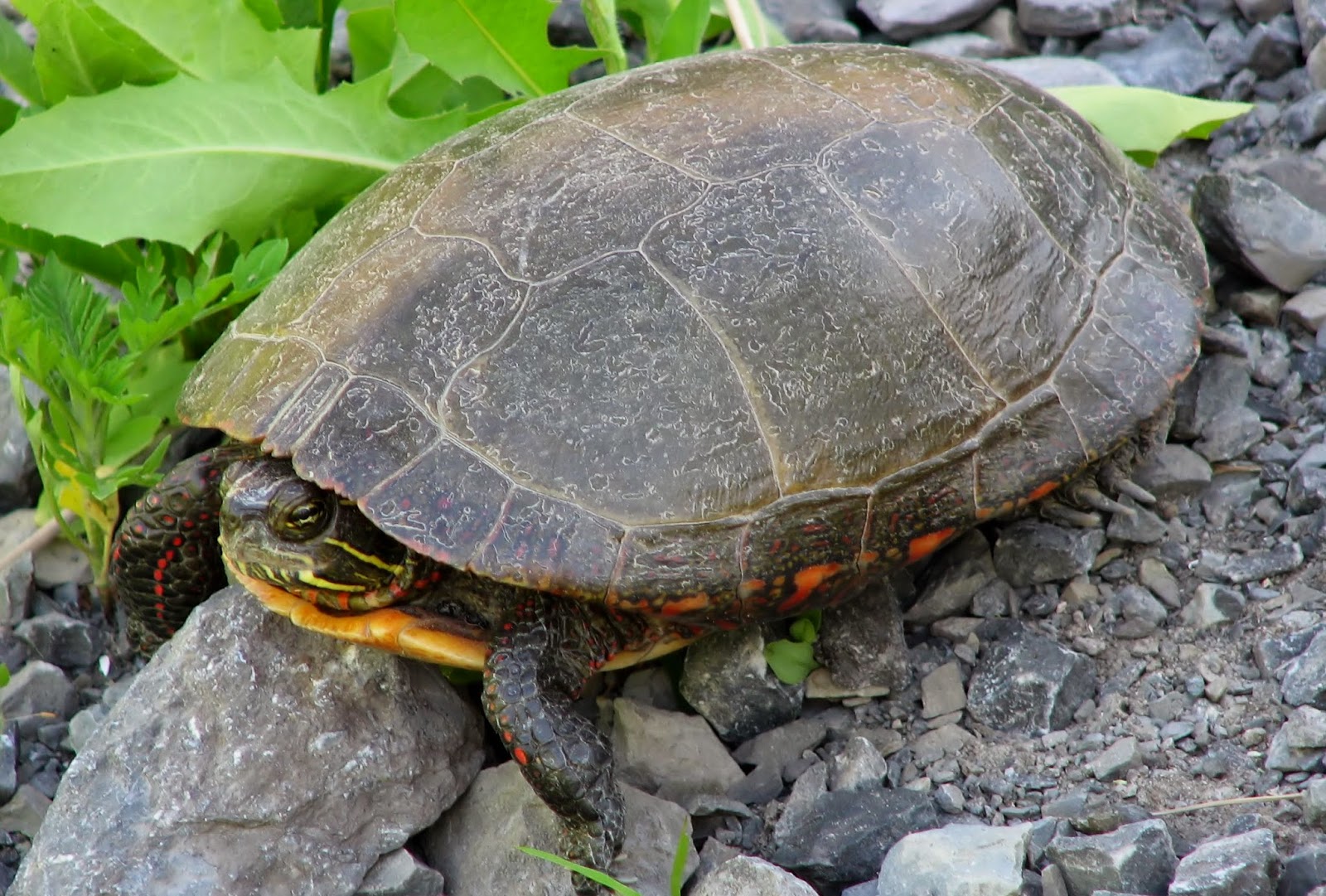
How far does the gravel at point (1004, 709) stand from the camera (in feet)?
8.64

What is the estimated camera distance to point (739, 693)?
10.4 feet

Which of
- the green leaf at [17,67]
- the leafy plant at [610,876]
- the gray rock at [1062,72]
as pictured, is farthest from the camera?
the gray rock at [1062,72]

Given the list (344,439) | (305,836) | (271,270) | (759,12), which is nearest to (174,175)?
(271,270)

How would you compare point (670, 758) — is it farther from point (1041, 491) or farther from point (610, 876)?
point (1041, 491)

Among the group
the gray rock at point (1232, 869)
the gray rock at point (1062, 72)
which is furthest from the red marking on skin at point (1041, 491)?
the gray rock at point (1062, 72)

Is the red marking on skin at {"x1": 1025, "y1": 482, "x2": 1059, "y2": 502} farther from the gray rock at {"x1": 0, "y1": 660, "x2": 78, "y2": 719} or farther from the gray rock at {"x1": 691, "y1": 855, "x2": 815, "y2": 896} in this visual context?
the gray rock at {"x1": 0, "y1": 660, "x2": 78, "y2": 719}

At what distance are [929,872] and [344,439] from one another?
5.10 ft

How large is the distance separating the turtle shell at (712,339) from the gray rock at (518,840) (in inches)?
20.6

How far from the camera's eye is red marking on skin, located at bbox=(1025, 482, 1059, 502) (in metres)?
3.16

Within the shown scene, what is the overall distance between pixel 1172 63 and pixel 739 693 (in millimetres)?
3230

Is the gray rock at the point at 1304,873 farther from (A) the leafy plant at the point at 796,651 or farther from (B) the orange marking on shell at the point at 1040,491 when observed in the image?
(A) the leafy plant at the point at 796,651

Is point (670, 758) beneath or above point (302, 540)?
beneath

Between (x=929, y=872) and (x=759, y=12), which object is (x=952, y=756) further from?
(x=759, y=12)

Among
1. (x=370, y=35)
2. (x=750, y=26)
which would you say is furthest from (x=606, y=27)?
(x=370, y=35)
